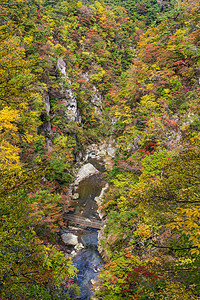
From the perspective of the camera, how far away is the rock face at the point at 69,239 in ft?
34.9

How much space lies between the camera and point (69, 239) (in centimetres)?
1083

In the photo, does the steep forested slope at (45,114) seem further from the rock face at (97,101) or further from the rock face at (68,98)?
the rock face at (68,98)

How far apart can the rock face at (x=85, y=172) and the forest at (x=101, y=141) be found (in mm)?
913

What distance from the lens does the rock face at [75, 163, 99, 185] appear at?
1704 cm

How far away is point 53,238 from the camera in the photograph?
9516 mm

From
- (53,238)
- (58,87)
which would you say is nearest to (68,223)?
(53,238)

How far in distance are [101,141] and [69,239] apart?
15.8 meters

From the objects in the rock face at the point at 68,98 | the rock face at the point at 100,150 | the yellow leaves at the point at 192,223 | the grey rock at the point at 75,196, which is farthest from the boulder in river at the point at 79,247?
the rock face at the point at 68,98

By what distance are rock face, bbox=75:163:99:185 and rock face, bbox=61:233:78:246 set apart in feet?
19.4

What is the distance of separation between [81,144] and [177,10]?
16954 millimetres

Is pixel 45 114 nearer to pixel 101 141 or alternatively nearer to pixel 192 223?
pixel 101 141

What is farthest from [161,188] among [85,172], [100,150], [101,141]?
[101,141]

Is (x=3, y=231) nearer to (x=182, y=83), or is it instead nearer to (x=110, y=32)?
(x=182, y=83)

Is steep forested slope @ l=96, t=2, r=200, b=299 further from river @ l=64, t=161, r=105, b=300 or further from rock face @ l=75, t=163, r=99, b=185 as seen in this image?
rock face @ l=75, t=163, r=99, b=185
